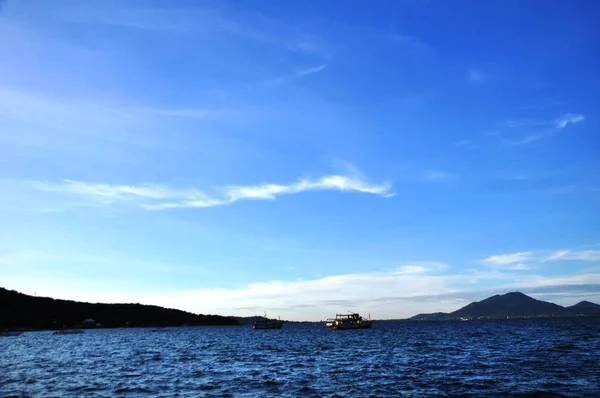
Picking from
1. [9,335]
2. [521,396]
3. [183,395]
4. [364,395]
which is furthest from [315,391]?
[9,335]

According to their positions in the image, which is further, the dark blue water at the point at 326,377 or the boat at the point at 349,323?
the boat at the point at 349,323

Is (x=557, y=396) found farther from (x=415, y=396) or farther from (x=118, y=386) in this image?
(x=118, y=386)

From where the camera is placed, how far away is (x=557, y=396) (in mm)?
30031

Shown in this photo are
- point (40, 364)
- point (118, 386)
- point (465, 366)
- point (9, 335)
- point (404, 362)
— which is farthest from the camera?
point (9, 335)

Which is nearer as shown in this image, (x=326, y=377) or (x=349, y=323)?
(x=326, y=377)

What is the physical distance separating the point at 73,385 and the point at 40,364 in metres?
25.2

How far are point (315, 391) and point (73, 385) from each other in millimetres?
22148

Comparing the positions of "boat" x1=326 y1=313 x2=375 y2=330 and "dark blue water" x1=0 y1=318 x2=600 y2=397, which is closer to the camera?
"dark blue water" x1=0 y1=318 x2=600 y2=397

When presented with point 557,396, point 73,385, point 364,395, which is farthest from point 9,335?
point 557,396

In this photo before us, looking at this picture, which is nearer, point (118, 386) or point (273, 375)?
point (118, 386)

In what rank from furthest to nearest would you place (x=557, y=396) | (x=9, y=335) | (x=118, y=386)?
(x=9, y=335), (x=118, y=386), (x=557, y=396)

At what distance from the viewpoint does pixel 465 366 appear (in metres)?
47.1

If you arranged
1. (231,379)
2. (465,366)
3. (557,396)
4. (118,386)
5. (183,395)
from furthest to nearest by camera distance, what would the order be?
1. (465,366)
2. (231,379)
3. (118,386)
4. (183,395)
5. (557,396)

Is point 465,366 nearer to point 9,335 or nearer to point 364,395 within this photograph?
point 364,395
